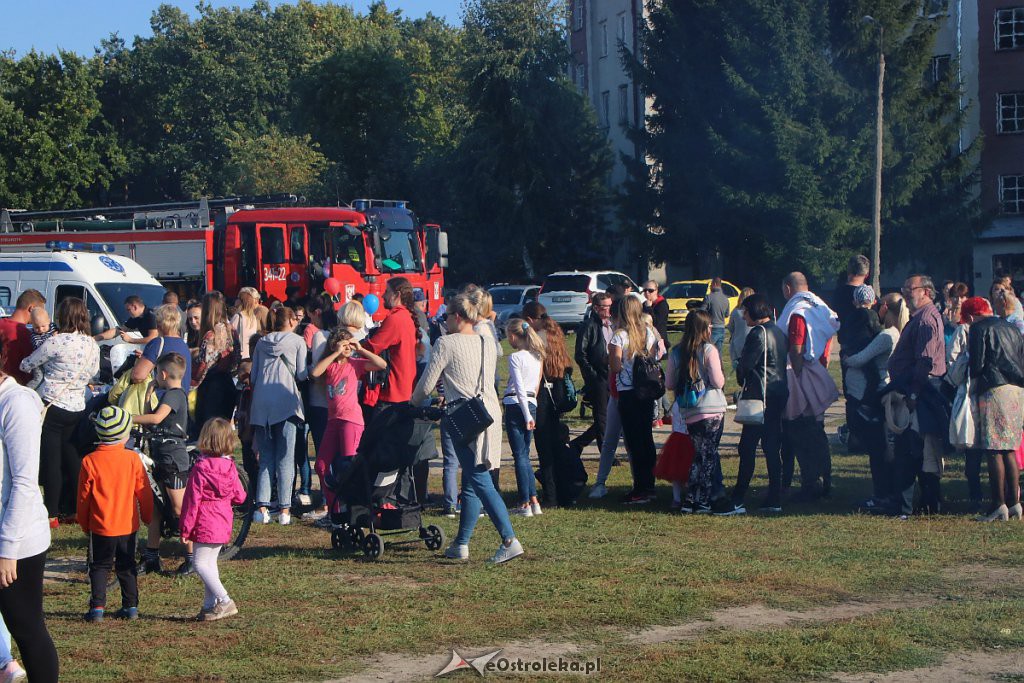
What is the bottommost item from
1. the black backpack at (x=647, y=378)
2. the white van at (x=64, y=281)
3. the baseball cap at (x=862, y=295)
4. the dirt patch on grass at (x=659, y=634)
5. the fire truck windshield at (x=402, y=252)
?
the dirt patch on grass at (x=659, y=634)

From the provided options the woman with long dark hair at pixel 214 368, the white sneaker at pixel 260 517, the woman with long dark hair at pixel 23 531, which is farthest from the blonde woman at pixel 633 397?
the woman with long dark hair at pixel 23 531

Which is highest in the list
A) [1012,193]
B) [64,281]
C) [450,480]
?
[1012,193]

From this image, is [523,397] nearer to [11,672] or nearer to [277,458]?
[277,458]

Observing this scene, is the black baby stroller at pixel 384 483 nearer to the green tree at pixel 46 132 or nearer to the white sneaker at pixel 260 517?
the white sneaker at pixel 260 517

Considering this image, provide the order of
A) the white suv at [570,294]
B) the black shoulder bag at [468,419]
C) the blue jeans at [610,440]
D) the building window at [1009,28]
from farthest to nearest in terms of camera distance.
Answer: the building window at [1009,28] < the white suv at [570,294] < the blue jeans at [610,440] < the black shoulder bag at [468,419]

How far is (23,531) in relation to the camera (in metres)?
5.25

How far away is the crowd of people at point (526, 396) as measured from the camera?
899 cm

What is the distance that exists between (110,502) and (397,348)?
309 cm

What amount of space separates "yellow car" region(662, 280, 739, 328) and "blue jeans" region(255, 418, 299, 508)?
2802 cm

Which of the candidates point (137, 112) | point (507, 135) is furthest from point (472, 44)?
point (137, 112)

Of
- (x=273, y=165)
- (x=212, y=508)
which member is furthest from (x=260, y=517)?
(x=273, y=165)

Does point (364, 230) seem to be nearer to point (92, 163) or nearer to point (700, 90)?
point (700, 90)

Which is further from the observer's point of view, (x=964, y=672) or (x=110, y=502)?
(x=110, y=502)

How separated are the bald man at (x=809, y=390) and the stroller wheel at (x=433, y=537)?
3.56 metres
